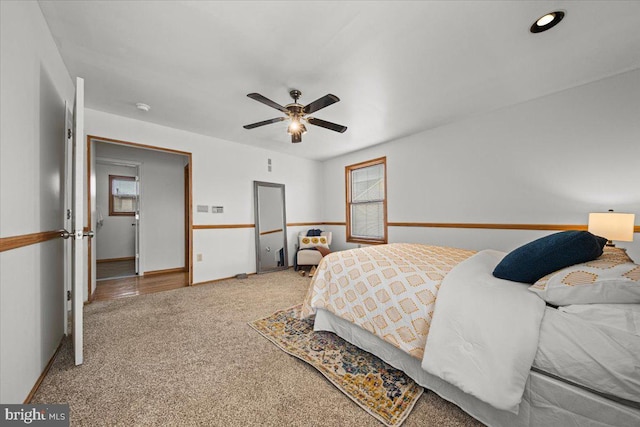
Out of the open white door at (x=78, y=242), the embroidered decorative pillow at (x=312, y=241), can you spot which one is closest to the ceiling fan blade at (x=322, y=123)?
the open white door at (x=78, y=242)

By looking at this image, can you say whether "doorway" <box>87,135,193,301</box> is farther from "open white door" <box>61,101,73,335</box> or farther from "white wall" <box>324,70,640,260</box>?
"white wall" <box>324,70,640,260</box>

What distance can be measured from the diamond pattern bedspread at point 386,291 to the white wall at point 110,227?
5425 mm

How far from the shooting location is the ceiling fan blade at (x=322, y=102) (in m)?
1.99

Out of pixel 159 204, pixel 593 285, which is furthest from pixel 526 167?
pixel 159 204

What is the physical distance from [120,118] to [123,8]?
2.12m

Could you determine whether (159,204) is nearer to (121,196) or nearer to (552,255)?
(121,196)

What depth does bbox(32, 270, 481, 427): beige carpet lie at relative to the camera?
1216 mm

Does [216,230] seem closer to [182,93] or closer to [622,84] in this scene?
[182,93]

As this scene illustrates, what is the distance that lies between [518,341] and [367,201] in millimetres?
3842

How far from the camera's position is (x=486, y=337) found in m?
1.09

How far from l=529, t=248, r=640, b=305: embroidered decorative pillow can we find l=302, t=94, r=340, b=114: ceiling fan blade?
1.83 meters

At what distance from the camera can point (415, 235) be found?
3.91 m

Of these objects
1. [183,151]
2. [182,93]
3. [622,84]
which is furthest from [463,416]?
[183,151]

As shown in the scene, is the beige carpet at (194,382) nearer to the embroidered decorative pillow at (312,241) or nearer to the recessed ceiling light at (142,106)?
the embroidered decorative pillow at (312,241)
